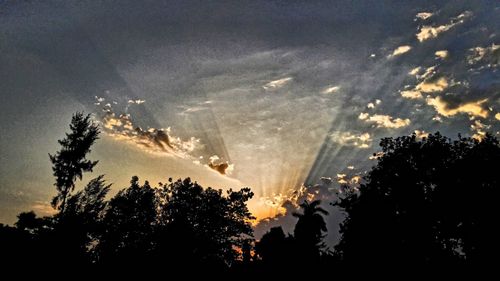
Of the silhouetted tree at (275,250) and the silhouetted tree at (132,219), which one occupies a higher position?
the silhouetted tree at (132,219)

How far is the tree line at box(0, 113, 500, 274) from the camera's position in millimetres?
20703

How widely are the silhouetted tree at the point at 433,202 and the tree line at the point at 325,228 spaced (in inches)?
3.9

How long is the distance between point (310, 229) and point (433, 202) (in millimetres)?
17541

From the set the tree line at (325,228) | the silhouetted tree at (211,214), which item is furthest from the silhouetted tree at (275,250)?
the silhouetted tree at (211,214)

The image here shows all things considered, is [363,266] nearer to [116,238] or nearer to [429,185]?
[429,185]

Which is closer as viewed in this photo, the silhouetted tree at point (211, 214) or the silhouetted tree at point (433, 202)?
the silhouetted tree at point (433, 202)

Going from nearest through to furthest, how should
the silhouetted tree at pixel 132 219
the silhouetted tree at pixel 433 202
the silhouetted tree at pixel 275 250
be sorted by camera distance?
the silhouetted tree at pixel 275 250 → the silhouetted tree at pixel 433 202 → the silhouetted tree at pixel 132 219

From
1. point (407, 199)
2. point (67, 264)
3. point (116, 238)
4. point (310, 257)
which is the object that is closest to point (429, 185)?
point (407, 199)

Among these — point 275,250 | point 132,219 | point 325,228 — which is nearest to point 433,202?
point 325,228

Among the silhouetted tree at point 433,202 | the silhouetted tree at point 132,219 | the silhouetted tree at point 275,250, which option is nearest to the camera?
the silhouetted tree at point 275,250

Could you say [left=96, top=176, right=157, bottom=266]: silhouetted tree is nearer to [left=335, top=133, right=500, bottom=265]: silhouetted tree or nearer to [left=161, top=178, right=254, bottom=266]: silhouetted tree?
[left=161, top=178, right=254, bottom=266]: silhouetted tree

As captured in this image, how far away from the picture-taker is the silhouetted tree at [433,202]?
1286 inches

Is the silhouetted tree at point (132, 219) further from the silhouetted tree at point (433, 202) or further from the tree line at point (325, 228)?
the silhouetted tree at point (433, 202)

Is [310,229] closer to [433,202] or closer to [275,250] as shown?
[275,250]
